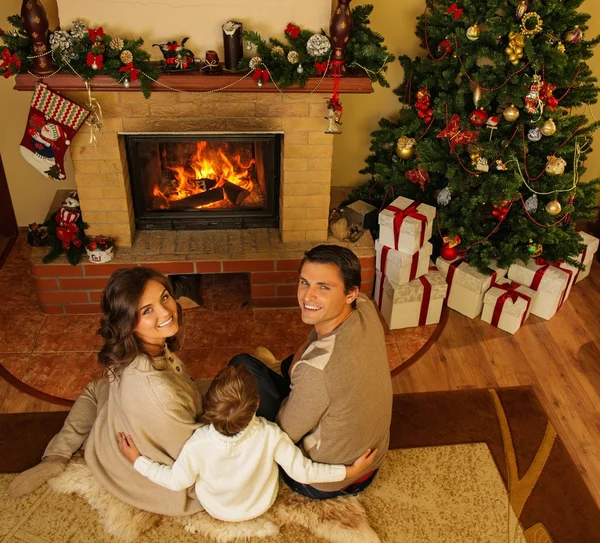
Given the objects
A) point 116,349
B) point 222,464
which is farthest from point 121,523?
point 116,349

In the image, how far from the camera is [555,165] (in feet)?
9.50

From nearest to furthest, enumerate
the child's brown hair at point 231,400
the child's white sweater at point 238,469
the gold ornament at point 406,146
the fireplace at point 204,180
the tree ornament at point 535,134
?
the child's brown hair at point 231,400 → the child's white sweater at point 238,469 → the tree ornament at point 535,134 → the fireplace at point 204,180 → the gold ornament at point 406,146

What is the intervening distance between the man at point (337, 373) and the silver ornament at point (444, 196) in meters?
1.31

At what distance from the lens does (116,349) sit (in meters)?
1.91

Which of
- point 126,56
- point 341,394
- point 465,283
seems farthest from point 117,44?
point 465,283

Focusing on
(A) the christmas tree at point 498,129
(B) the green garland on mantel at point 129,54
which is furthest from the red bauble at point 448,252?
(B) the green garland on mantel at point 129,54

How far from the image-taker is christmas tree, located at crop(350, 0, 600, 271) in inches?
107

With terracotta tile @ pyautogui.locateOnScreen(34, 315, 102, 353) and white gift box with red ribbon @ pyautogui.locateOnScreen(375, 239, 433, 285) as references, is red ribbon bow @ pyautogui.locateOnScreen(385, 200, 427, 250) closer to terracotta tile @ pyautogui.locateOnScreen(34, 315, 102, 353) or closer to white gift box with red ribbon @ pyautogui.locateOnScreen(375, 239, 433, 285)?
white gift box with red ribbon @ pyautogui.locateOnScreen(375, 239, 433, 285)

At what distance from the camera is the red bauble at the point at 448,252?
332cm

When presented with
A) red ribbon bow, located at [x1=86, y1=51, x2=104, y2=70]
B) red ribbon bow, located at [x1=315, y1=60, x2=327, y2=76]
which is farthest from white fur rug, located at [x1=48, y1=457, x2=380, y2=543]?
red ribbon bow, located at [x1=315, y1=60, x2=327, y2=76]

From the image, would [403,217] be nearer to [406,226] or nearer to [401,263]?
[406,226]

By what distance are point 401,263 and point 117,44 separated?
1645mm

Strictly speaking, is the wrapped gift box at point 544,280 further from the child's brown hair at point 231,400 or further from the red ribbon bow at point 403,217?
the child's brown hair at point 231,400

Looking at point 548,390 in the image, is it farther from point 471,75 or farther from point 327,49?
point 327,49
